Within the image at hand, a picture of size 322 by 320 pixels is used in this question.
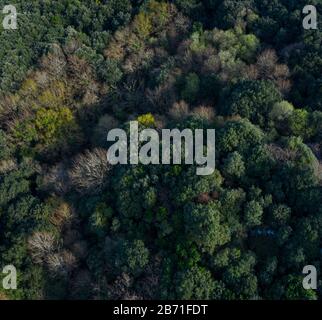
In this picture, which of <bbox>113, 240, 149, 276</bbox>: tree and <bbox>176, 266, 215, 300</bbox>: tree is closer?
<bbox>176, 266, 215, 300</bbox>: tree

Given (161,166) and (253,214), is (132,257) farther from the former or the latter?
(253,214)

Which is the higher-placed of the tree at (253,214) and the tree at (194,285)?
the tree at (253,214)

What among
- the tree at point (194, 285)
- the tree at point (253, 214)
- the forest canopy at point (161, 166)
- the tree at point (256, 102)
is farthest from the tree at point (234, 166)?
the tree at point (194, 285)

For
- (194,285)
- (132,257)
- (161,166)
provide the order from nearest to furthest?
(194,285) → (132,257) → (161,166)

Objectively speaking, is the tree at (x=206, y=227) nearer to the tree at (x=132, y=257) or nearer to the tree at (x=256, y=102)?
the tree at (x=132, y=257)

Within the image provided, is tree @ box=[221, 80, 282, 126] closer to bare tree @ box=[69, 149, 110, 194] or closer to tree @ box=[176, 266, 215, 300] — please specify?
bare tree @ box=[69, 149, 110, 194]

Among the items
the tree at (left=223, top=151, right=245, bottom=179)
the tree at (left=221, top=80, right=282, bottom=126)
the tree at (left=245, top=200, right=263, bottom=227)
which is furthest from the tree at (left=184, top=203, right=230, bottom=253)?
the tree at (left=221, top=80, right=282, bottom=126)

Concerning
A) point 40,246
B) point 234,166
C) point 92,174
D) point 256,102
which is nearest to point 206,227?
point 234,166

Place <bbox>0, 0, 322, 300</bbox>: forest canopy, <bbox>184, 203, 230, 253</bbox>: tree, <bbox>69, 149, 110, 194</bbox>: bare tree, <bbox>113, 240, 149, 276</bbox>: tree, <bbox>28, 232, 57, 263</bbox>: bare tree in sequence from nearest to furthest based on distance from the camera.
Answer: <bbox>184, 203, 230, 253</bbox>: tree → <bbox>0, 0, 322, 300</bbox>: forest canopy → <bbox>113, 240, 149, 276</bbox>: tree → <bbox>28, 232, 57, 263</bbox>: bare tree → <bbox>69, 149, 110, 194</bbox>: bare tree

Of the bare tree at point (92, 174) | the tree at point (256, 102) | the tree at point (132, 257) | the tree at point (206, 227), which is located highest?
the tree at point (256, 102)
